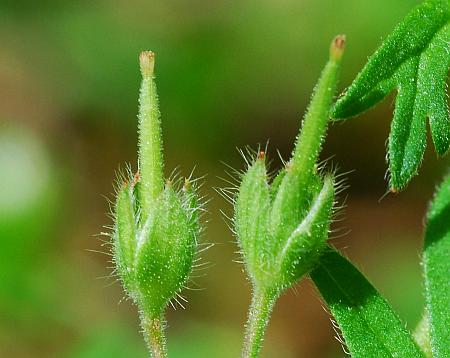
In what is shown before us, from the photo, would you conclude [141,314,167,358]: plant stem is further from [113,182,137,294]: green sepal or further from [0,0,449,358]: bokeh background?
[0,0,449,358]: bokeh background

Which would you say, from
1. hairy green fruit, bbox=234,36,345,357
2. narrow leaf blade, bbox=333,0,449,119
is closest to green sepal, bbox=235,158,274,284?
hairy green fruit, bbox=234,36,345,357

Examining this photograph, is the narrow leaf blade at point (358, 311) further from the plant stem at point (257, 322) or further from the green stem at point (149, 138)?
the green stem at point (149, 138)

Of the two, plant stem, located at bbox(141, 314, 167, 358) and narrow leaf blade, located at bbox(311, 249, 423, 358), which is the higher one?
plant stem, located at bbox(141, 314, 167, 358)

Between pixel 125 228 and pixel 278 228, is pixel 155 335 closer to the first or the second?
pixel 125 228

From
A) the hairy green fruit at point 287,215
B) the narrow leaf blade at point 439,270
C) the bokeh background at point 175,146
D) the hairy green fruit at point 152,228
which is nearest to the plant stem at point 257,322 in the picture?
the hairy green fruit at point 287,215

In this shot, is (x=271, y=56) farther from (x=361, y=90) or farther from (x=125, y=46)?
(x=361, y=90)

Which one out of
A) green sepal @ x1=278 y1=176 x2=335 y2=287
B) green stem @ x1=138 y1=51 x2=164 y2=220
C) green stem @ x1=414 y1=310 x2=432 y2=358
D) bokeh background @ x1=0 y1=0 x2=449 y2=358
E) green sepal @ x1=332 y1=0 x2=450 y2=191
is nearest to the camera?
green sepal @ x1=278 y1=176 x2=335 y2=287

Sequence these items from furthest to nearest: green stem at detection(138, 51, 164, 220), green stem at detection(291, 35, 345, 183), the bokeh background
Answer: the bokeh background, green stem at detection(138, 51, 164, 220), green stem at detection(291, 35, 345, 183)
